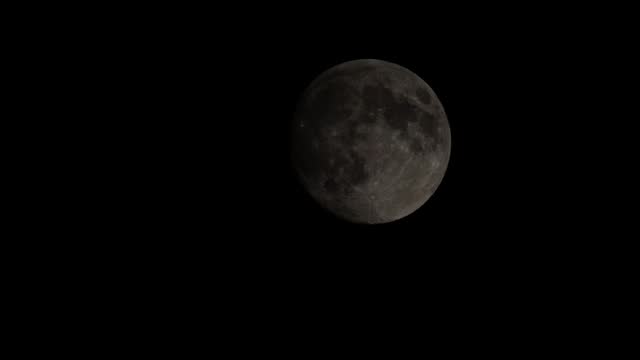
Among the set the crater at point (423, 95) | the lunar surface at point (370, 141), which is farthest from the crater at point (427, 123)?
the crater at point (423, 95)

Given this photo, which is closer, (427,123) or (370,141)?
(370,141)

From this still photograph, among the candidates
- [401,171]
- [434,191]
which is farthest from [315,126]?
[434,191]

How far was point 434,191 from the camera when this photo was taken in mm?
4391

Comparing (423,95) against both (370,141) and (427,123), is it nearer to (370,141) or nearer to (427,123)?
(427,123)

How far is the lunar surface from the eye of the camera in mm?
3791

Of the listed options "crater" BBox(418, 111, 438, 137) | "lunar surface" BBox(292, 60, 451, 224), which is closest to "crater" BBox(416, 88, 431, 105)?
"lunar surface" BBox(292, 60, 451, 224)

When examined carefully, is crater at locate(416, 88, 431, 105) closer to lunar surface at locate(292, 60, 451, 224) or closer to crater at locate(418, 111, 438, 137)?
lunar surface at locate(292, 60, 451, 224)

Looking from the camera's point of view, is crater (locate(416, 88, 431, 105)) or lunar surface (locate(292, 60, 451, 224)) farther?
crater (locate(416, 88, 431, 105))


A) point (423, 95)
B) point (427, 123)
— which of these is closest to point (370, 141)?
point (427, 123)

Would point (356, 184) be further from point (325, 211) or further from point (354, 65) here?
point (354, 65)

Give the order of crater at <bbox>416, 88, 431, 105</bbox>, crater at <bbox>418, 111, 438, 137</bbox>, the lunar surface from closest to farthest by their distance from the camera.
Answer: the lunar surface, crater at <bbox>418, 111, 438, 137</bbox>, crater at <bbox>416, 88, 431, 105</bbox>

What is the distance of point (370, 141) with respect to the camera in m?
3.76

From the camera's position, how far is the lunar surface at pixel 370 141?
12.4ft

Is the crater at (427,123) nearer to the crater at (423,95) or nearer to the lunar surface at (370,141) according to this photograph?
the lunar surface at (370,141)
